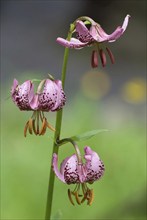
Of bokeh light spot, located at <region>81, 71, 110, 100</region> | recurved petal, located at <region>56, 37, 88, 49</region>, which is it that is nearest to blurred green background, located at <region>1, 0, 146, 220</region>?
bokeh light spot, located at <region>81, 71, 110, 100</region>

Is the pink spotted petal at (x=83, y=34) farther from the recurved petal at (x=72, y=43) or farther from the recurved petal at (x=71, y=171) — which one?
the recurved petal at (x=71, y=171)

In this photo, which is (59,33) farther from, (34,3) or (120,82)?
(120,82)

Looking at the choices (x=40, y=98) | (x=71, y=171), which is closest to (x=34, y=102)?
(x=40, y=98)

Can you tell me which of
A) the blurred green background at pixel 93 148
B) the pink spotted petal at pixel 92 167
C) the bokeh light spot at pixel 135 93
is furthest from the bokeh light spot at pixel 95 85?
the pink spotted petal at pixel 92 167

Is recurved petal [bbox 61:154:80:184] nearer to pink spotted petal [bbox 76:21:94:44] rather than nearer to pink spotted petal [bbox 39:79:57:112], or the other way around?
pink spotted petal [bbox 39:79:57:112]

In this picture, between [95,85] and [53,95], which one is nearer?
[53,95]

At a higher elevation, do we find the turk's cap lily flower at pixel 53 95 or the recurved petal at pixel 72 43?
the recurved petal at pixel 72 43

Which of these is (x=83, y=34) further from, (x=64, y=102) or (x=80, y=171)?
(x=80, y=171)
